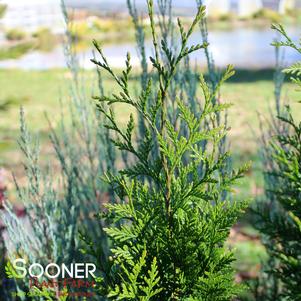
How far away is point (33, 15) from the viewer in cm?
2591

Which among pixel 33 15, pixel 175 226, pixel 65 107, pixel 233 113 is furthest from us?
pixel 33 15

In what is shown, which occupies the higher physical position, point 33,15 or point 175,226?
point 175,226

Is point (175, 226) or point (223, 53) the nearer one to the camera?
point (175, 226)

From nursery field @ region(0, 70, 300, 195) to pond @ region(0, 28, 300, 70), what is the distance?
102cm

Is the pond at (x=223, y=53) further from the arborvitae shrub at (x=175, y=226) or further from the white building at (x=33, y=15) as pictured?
the arborvitae shrub at (x=175, y=226)

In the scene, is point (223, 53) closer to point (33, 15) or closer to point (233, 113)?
point (233, 113)

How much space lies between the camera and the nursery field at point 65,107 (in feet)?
25.6

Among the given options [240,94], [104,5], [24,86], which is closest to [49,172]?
[240,94]

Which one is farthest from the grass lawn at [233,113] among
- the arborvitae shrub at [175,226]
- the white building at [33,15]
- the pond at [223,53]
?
the white building at [33,15]

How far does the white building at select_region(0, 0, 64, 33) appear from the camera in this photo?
23.6 metres

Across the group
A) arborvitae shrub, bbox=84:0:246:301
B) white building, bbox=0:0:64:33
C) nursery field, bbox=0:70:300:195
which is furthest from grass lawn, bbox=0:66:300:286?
white building, bbox=0:0:64:33

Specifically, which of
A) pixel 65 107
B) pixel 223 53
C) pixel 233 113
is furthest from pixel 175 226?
pixel 223 53

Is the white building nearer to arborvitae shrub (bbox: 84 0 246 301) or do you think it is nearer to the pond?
the pond

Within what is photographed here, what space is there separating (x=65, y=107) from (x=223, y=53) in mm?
6946
